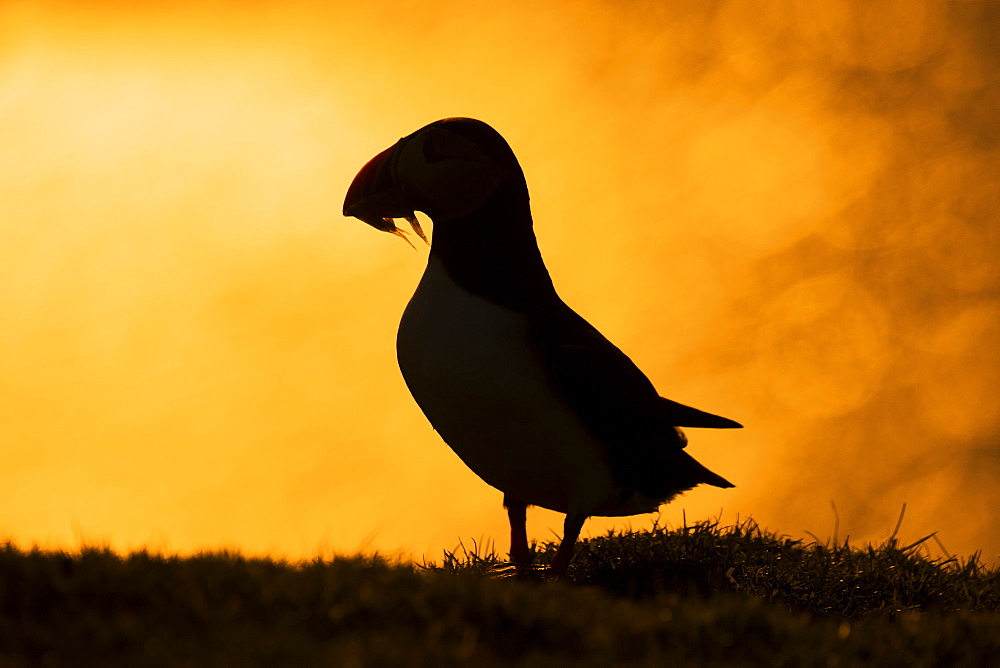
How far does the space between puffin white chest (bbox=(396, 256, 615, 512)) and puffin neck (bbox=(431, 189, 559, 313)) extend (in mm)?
62

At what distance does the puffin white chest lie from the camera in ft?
15.3

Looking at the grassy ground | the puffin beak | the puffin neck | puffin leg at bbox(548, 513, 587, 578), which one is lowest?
the grassy ground

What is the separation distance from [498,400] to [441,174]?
3.50ft

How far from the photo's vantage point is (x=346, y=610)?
339 centimetres

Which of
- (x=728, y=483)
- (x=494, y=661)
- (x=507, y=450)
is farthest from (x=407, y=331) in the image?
(x=494, y=661)

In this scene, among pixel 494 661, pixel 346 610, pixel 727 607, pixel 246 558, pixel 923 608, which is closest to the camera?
pixel 494 661

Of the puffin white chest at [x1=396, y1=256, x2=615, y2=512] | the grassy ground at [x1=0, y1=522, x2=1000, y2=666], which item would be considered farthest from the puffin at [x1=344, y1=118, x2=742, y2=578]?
the grassy ground at [x1=0, y1=522, x2=1000, y2=666]

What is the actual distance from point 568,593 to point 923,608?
254 cm

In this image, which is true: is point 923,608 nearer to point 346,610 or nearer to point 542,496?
point 542,496

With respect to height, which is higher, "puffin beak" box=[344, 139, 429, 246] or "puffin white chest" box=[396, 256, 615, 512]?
"puffin beak" box=[344, 139, 429, 246]

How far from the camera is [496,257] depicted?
490cm

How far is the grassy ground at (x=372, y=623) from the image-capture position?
3049 mm

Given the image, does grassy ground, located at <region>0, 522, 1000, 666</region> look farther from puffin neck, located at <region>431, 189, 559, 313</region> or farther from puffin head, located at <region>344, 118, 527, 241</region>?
puffin head, located at <region>344, 118, 527, 241</region>

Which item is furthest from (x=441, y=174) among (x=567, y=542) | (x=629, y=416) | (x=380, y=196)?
(x=567, y=542)
